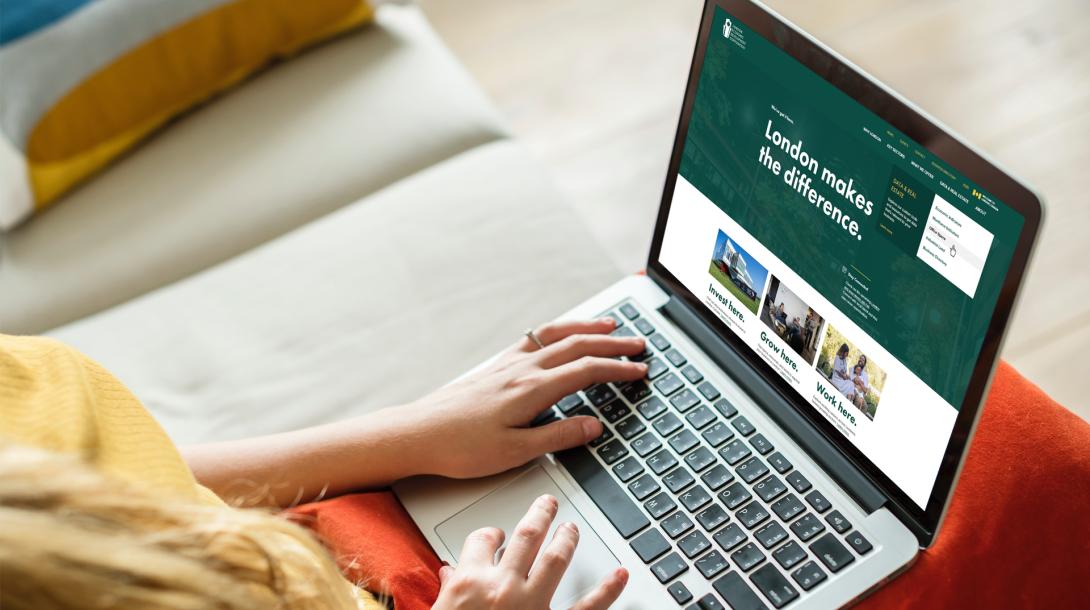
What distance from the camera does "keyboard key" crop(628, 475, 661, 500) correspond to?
0.87 m

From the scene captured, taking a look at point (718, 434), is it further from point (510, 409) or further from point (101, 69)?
point (101, 69)

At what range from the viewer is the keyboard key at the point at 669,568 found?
0.81m

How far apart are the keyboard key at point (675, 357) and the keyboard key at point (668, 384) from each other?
1 centimetres

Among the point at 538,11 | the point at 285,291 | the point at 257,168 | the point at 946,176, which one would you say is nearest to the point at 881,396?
the point at 946,176

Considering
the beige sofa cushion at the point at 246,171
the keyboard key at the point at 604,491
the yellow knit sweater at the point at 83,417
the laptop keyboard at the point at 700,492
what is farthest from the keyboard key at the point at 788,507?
the beige sofa cushion at the point at 246,171

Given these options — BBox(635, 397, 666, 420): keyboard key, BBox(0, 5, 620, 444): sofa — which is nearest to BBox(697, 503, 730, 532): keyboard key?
BBox(635, 397, 666, 420): keyboard key

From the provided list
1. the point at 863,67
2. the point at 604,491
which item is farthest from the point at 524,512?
the point at 863,67

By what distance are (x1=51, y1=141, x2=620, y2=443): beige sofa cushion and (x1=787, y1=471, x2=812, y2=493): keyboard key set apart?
335 mm

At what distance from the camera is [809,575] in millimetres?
788

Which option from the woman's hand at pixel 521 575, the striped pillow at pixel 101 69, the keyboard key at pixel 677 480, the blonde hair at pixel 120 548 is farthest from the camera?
the striped pillow at pixel 101 69

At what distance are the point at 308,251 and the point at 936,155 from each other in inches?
28.3

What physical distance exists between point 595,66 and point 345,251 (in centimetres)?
103

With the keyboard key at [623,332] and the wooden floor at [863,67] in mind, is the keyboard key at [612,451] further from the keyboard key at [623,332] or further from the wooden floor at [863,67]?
the wooden floor at [863,67]

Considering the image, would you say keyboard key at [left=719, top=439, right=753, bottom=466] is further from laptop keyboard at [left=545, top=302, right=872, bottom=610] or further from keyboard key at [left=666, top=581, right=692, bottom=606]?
keyboard key at [left=666, top=581, right=692, bottom=606]
